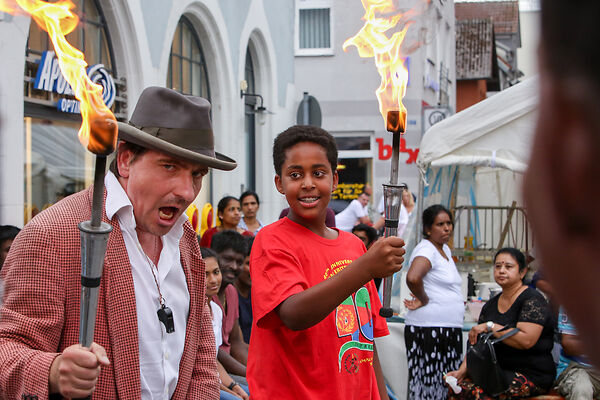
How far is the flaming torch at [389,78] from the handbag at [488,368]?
117 inches

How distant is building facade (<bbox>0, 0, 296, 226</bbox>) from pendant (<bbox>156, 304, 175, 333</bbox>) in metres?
0.98

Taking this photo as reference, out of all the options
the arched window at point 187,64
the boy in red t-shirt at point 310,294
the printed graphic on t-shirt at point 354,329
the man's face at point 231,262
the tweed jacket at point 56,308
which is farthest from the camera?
the arched window at point 187,64

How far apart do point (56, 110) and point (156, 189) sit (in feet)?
16.0

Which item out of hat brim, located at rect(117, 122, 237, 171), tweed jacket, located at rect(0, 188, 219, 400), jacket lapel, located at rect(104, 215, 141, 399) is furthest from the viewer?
hat brim, located at rect(117, 122, 237, 171)

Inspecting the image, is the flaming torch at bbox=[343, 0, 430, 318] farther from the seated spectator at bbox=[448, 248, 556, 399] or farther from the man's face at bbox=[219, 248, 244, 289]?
the seated spectator at bbox=[448, 248, 556, 399]

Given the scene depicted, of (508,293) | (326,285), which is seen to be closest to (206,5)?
(508,293)

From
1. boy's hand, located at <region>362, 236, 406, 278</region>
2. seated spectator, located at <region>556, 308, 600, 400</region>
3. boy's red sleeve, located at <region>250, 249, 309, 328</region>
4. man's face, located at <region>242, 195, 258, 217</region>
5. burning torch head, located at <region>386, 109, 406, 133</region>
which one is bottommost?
seated spectator, located at <region>556, 308, 600, 400</region>

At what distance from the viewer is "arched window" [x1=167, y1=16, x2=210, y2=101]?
31.0 feet

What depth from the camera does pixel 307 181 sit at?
2.62 metres

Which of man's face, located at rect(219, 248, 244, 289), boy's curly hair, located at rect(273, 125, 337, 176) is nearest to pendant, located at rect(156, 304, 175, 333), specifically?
boy's curly hair, located at rect(273, 125, 337, 176)

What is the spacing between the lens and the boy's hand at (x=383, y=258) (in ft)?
7.06

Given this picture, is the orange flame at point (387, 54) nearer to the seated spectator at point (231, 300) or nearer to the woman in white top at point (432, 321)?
the seated spectator at point (231, 300)

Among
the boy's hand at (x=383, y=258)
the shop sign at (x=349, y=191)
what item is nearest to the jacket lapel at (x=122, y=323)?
the boy's hand at (x=383, y=258)

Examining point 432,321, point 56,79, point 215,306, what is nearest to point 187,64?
point 56,79
